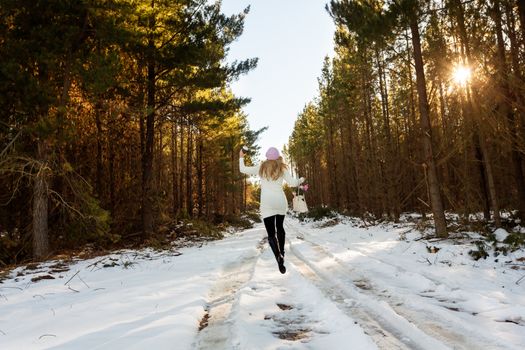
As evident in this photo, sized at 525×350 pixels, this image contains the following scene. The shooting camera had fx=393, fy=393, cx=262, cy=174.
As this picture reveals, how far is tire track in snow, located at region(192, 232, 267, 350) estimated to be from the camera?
12.0 feet

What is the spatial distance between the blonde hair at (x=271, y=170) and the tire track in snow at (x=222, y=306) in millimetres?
1836

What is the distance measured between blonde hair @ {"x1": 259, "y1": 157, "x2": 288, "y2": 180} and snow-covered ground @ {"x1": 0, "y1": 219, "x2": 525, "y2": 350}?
1.75m

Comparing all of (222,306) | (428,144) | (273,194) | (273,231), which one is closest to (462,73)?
(428,144)

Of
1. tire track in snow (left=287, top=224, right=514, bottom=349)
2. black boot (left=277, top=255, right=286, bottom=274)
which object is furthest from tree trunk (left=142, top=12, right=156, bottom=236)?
tire track in snow (left=287, top=224, right=514, bottom=349)

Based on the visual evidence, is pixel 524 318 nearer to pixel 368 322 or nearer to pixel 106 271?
pixel 368 322

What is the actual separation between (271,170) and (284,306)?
2423 mm

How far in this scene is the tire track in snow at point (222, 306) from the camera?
367 cm

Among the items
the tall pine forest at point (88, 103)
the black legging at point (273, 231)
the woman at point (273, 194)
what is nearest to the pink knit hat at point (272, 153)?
the woman at point (273, 194)

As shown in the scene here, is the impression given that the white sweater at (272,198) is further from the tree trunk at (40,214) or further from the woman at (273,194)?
the tree trunk at (40,214)

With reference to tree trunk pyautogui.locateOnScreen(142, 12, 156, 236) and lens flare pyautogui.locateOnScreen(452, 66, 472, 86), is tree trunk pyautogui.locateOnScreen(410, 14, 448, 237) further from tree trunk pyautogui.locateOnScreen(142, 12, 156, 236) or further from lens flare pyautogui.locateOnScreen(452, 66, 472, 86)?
tree trunk pyautogui.locateOnScreen(142, 12, 156, 236)

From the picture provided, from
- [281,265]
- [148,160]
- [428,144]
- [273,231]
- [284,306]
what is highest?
[148,160]

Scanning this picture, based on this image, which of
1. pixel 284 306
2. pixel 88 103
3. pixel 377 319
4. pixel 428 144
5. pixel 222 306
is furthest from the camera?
pixel 88 103

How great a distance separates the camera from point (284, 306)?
4906mm

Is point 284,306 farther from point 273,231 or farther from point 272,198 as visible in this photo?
point 272,198
